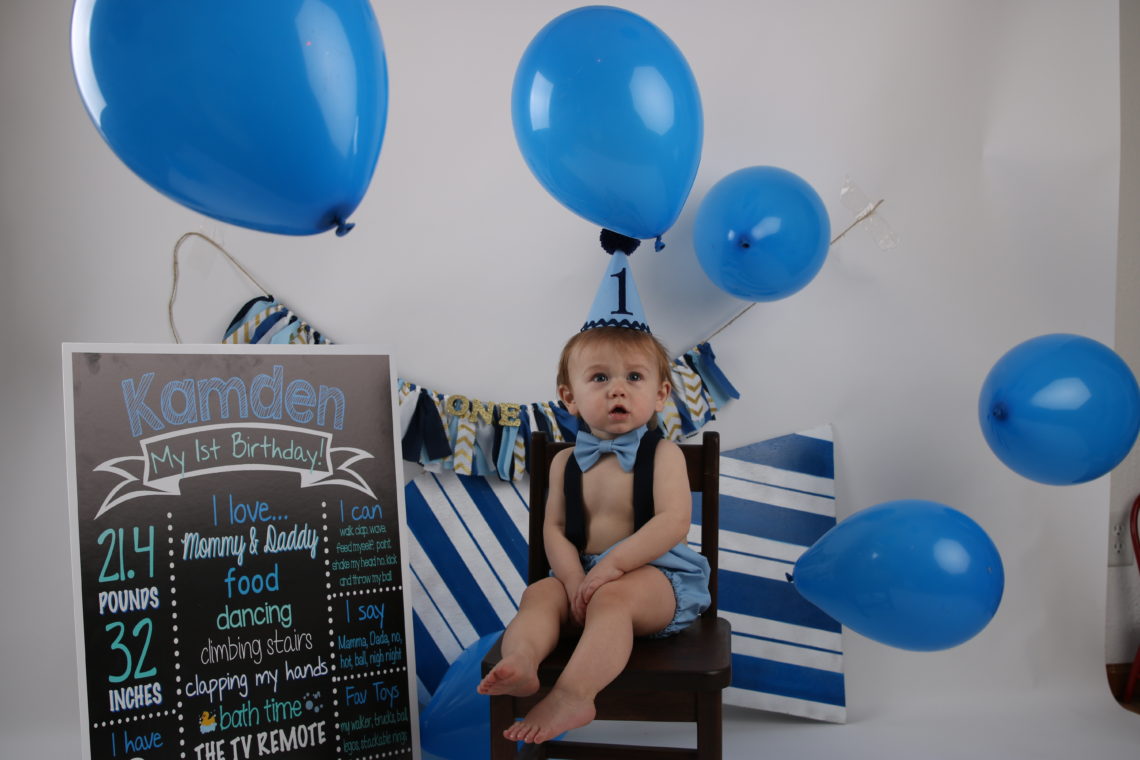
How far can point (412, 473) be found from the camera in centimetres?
213

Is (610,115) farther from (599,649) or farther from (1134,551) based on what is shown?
(1134,551)

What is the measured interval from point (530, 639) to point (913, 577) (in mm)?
727

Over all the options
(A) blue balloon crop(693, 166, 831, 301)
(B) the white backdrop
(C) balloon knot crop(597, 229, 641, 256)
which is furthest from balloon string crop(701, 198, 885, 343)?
(C) balloon knot crop(597, 229, 641, 256)

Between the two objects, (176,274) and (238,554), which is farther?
(176,274)

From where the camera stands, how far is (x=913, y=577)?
1.62m

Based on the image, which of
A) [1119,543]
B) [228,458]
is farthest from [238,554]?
[1119,543]

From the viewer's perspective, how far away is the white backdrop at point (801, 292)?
2029 millimetres

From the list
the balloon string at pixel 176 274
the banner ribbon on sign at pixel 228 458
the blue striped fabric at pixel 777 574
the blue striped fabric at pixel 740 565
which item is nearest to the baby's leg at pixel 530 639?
the banner ribbon on sign at pixel 228 458

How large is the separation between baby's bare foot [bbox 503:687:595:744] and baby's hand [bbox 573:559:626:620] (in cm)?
20

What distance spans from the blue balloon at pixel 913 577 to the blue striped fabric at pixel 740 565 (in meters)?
0.41

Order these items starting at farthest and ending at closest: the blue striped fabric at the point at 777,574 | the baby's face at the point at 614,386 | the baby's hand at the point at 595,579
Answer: the blue striped fabric at the point at 777,574 → the baby's face at the point at 614,386 → the baby's hand at the point at 595,579

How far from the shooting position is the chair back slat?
1.63 meters

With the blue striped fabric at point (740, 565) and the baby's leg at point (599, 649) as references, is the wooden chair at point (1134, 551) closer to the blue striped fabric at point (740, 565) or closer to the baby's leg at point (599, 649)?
the blue striped fabric at point (740, 565)

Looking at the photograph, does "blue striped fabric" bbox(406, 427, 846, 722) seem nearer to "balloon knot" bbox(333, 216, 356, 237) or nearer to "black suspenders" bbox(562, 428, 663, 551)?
"black suspenders" bbox(562, 428, 663, 551)
